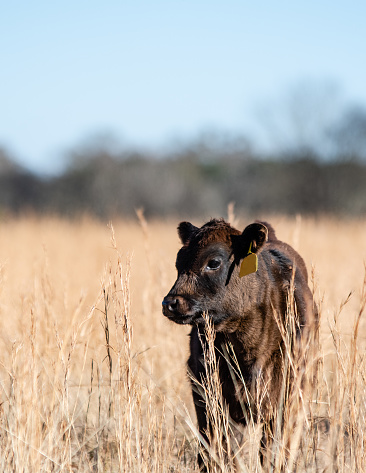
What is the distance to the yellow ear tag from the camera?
3602 mm

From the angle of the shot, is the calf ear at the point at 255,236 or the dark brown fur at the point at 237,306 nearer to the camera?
the dark brown fur at the point at 237,306

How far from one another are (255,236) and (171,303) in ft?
2.27

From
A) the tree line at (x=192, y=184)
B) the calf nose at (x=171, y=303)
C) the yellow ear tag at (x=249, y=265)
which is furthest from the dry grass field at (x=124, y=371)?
the tree line at (x=192, y=184)

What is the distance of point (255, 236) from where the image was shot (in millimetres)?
3711

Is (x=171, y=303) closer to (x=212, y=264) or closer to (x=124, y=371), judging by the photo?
(x=212, y=264)

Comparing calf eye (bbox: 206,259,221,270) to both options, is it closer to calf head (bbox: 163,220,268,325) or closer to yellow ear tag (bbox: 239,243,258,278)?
calf head (bbox: 163,220,268,325)

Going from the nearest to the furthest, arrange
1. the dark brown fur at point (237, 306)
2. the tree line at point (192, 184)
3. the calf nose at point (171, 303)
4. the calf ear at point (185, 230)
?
the calf nose at point (171, 303) → the dark brown fur at point (237, 306) → the calf ear at point (185, 230) → the tree line at point (192, 184)

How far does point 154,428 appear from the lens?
3.17 m

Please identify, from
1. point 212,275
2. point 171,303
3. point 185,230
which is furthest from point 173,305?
point 185,230

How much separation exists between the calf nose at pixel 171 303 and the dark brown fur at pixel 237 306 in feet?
0.15

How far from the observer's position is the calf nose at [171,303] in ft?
11.1

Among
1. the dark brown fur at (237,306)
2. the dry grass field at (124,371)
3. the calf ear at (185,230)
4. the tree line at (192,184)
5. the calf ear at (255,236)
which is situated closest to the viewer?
the dry grass field at (124,371)

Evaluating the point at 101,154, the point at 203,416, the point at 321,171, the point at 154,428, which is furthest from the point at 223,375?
the point at 101,154

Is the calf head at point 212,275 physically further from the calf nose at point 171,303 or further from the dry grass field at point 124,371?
the dry grass field at point 124,371
